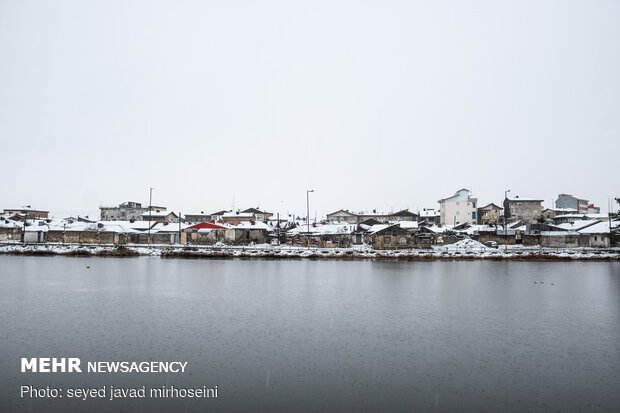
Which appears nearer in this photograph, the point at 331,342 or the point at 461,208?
the point at 331,342

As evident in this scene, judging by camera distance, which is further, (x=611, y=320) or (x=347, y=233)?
(x=347, y=233)

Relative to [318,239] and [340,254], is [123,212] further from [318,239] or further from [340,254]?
[340,254]

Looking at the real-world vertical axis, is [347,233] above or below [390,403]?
above

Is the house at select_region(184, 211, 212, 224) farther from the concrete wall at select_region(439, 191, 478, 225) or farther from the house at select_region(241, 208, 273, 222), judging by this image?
the concrete wall at select_region(439, 191, 478, 225)

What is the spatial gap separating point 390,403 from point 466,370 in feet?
8.56

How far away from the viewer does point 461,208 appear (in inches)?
3017

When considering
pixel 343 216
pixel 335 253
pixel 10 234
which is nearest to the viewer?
pixel 335 253

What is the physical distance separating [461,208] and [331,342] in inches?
2791

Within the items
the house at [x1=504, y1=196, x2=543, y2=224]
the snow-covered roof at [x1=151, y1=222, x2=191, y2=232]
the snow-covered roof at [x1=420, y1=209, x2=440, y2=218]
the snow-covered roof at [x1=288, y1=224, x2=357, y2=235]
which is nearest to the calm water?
the snow-covered roof at [x1=288, y1=224, x2=357, y2=235]

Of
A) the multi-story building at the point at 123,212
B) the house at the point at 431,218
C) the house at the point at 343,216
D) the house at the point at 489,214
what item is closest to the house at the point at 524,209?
the house at the point at 489,214

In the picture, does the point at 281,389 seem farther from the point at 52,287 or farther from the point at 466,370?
the point at 52,287

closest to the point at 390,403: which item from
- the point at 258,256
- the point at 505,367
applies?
the point at 505,367

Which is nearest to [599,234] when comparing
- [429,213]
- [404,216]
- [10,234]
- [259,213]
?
[404,216]

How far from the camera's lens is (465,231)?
58.9 m
